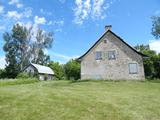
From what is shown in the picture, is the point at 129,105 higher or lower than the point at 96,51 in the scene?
lower

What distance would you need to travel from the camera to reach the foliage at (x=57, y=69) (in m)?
75.7

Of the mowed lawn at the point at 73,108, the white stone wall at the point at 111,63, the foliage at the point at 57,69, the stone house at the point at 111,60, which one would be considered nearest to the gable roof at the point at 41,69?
the foliage at the point at 57,69

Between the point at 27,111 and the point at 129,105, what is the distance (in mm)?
5677

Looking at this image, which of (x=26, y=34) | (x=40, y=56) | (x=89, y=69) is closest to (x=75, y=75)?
(x=40, y=56)

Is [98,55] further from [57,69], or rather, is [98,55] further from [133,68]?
[57,69]

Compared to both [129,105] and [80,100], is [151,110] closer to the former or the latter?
[129,105]

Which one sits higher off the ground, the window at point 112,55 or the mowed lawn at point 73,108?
the window at point 112,55

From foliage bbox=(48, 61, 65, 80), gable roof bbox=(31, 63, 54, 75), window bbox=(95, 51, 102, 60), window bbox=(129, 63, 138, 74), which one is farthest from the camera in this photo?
foliage bbox=(48, 61, 65, 80)

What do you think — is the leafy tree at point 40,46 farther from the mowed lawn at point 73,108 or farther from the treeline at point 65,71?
the mowed lawn at point 73,108

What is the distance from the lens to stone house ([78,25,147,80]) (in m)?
35.8

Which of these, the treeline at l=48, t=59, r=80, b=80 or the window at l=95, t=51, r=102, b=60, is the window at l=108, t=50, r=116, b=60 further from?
the treeline at l=48, t=59, r=80, b=80

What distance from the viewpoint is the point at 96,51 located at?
3762 centimetres

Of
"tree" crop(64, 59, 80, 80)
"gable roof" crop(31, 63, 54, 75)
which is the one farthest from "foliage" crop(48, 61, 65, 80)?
"tree" crop(64, 59, 80, 80)

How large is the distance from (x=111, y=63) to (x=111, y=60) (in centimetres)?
45
